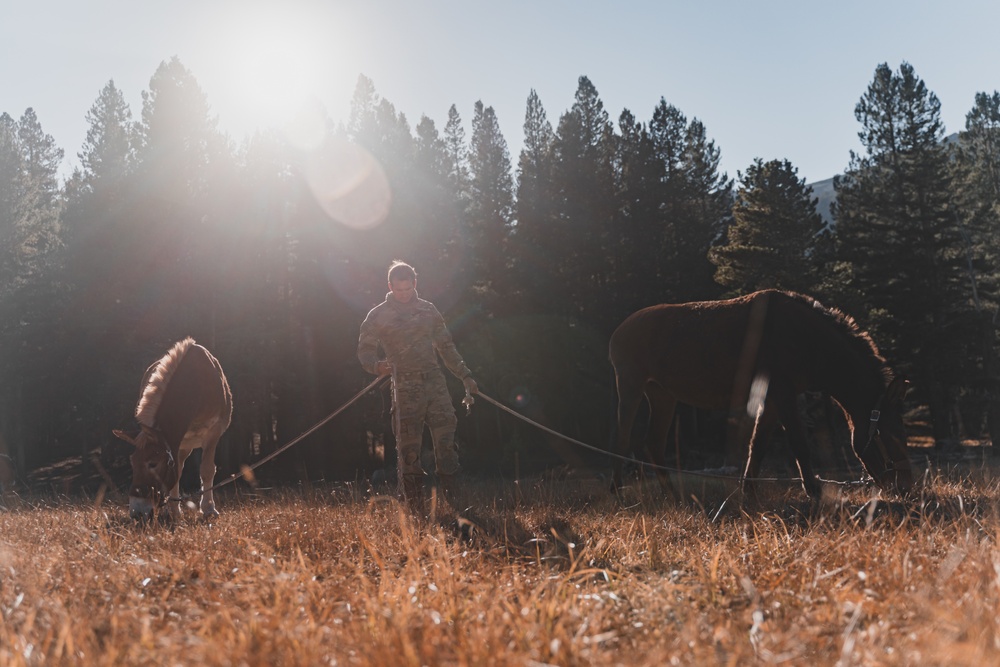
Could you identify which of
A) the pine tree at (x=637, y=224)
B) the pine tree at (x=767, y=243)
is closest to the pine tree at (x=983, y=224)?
the pine tree at (x=767, y=243)

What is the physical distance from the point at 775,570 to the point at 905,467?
457 cm

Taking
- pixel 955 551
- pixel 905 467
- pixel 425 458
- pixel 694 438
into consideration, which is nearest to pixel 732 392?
pixel 905 467

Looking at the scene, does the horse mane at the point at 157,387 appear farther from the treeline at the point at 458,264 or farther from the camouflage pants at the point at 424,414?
the treeline at the point at 458,264

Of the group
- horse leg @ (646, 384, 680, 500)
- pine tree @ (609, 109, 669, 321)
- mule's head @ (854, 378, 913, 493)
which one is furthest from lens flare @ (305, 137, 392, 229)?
mule's head @ (854, 378, 913, 493)

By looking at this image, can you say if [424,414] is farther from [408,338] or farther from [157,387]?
[157,387]

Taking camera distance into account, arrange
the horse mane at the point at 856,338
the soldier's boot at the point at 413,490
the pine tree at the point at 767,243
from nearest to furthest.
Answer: the soldier's boot at the point at 413,490
the horse mane at the point at 856,338
the pine tree at the point at 767,243

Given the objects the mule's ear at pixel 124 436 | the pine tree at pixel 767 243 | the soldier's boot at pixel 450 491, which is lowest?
the soldier's boot at pixel 450 491

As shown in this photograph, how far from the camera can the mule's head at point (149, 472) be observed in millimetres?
7074

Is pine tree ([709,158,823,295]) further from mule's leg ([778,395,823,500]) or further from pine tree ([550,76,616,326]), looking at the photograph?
mule's leg ([778,395,823,500])

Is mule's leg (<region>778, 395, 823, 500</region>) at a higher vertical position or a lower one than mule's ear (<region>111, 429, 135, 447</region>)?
lower

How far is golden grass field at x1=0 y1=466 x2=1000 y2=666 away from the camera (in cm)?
249

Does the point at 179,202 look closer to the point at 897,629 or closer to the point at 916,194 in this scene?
the point at 916,194

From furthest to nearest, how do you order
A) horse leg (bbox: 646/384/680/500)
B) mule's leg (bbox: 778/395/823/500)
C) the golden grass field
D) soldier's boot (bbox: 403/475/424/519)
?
horse leg (bbox: 646/384/680/500), mule's leg (bbox: 778/395/823/500), soldier's boot (bbox: 403/475/424/519), the golden grass field

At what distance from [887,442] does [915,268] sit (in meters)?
26.6
